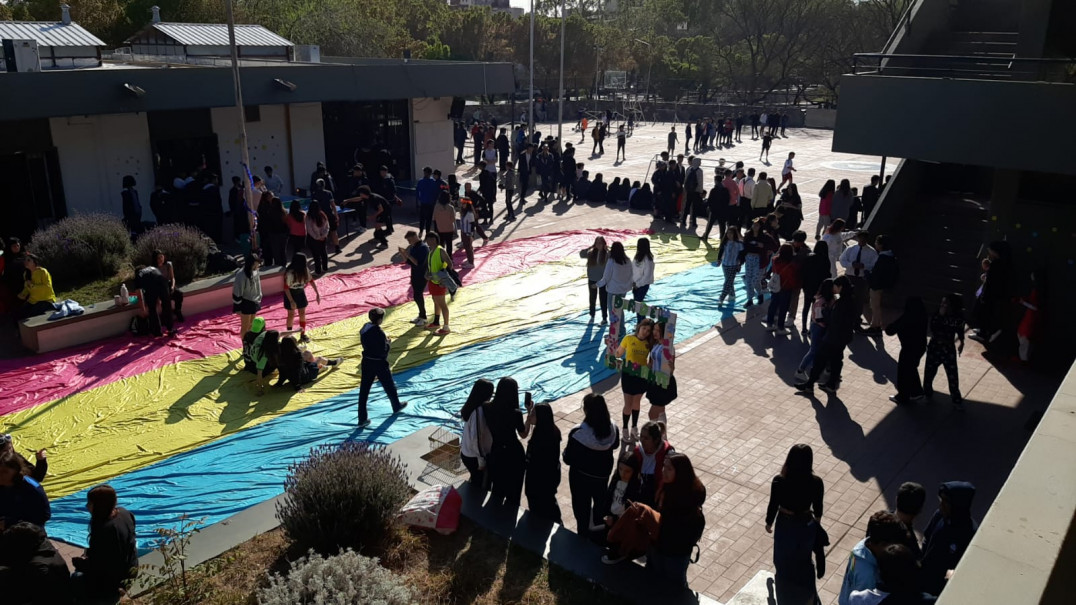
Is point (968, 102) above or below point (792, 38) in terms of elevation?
below

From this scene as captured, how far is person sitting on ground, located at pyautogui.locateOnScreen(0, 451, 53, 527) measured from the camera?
268 inches

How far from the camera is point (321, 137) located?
74.9ft

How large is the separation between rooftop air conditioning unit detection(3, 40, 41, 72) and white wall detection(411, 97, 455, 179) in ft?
35.2

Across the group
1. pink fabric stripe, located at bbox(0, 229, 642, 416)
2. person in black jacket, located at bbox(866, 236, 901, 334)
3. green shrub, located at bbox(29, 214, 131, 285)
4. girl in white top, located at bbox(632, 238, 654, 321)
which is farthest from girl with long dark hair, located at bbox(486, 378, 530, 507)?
green shrub, located at bbox(29, 214, 131, 285)

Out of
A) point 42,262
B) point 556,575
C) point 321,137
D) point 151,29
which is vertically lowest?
point 556,575

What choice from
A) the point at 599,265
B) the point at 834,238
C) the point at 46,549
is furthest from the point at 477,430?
the point at 834,238

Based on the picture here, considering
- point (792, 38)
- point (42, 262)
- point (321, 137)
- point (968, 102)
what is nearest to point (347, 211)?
point (321, 137)

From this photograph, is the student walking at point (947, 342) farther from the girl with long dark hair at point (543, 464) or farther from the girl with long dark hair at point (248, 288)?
the girl with long dark hair at point (248, 288)

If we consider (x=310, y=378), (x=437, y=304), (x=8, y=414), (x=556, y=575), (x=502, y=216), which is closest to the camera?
(x=556, y=575)

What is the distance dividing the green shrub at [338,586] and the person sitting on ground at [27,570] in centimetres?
150

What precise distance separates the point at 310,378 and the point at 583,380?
381 cm

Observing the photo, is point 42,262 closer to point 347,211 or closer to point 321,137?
point 347,211

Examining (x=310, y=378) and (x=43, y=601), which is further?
(x=310, y=378)

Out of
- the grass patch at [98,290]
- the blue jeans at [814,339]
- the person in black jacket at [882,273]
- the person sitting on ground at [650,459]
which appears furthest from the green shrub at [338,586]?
the person in black jacket at [882,273]
